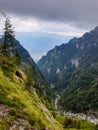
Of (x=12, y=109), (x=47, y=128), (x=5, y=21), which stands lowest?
(x=47, y=128)

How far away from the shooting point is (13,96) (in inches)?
2864

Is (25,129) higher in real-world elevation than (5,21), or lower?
lower

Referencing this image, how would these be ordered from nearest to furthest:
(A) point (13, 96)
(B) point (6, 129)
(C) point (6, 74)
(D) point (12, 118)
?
(B) point (6, 129), (D) point (12, 118), (A) point (13, 96), (C) point (6, 74)

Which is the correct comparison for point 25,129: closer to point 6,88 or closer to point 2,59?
point 6,88

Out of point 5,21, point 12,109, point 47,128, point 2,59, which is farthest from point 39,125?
point 5,21

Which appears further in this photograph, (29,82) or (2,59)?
(29,82)

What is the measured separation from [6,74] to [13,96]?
20.6m

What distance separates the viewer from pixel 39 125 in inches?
2601

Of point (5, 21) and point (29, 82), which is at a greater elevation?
point (5, 21)

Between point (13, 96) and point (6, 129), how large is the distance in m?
14.8

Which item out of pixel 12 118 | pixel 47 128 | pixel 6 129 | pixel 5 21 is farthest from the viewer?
pixel 5 21

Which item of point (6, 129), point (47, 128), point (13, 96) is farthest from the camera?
point (13, 96)

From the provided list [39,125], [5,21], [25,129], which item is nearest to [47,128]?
[39,125]

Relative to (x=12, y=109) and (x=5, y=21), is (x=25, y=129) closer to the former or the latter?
(x=12, y=109)
